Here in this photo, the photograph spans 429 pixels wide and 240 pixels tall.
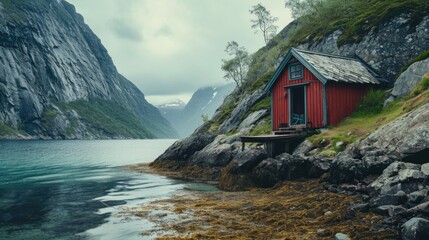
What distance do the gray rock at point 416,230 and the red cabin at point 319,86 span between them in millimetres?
18878

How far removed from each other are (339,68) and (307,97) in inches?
179

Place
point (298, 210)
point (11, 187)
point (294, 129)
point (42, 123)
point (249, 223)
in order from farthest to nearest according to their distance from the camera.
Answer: point (42, 123) < point (294, 129) < point (11, 187) < point (298, 210) < point (249, 223)

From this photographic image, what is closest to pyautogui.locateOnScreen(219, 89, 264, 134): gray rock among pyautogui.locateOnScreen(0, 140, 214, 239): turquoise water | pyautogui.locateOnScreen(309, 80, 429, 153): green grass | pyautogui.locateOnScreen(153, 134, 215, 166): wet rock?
pyautogui.locateOnScreen(153, 134, 215, 166): wet rock

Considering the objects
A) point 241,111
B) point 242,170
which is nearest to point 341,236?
point 242,170

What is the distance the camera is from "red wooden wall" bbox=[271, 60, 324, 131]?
28812mm

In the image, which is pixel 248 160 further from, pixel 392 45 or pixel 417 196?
pixel 392 45

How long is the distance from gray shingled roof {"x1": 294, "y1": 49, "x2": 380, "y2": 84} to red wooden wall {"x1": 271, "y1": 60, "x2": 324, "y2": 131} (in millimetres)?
1033

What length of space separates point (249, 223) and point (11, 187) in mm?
21694

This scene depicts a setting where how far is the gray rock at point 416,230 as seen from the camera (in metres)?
9.38

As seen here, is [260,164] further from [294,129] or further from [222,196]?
[294,129]

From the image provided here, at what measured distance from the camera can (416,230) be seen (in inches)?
371

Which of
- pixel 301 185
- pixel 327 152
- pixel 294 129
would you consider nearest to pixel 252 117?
pixel 294 129

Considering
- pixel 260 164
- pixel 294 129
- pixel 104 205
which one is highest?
pixel 294 129

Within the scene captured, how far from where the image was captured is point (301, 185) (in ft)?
62.7
